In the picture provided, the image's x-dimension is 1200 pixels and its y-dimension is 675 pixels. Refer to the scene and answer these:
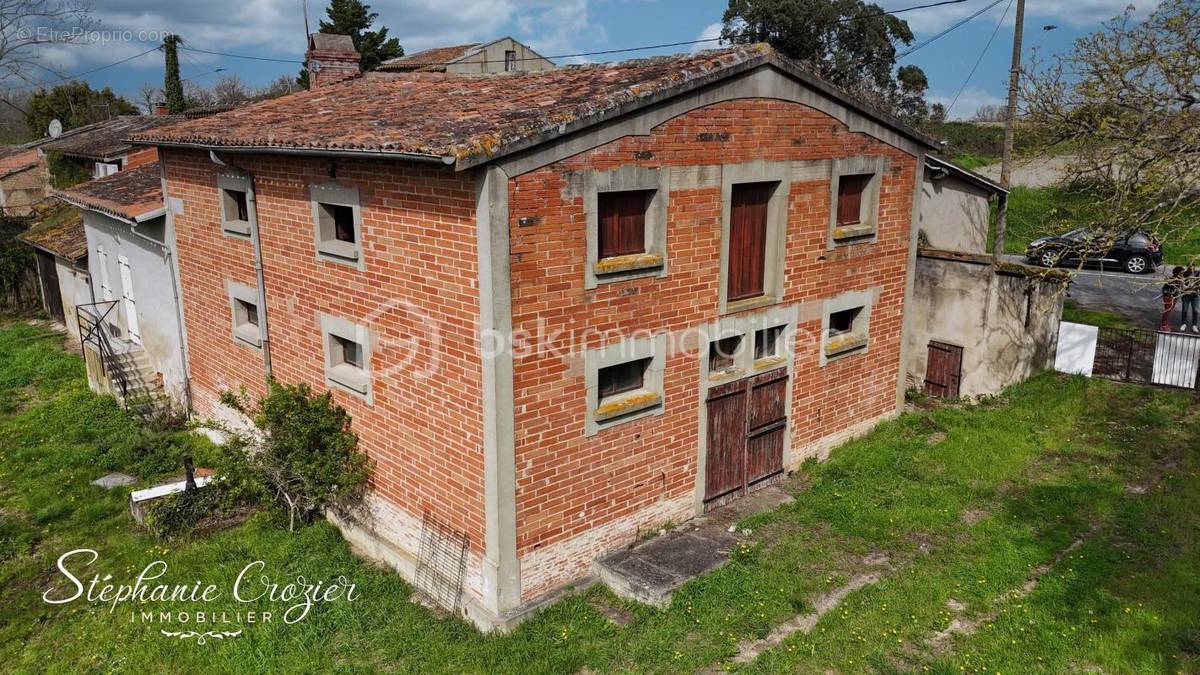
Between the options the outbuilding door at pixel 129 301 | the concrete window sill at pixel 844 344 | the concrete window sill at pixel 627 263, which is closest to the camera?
the concrete window sill at pixel 627 263

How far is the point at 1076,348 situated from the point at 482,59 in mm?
24069

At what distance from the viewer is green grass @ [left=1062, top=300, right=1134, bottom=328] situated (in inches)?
736

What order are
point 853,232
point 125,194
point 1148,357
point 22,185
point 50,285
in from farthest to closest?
point 22,185 < point 50,285 < point 125,194 < point 1148,357 < point 853,232

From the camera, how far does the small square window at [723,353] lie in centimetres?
1039

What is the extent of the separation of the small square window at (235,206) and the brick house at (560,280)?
0.23 ft

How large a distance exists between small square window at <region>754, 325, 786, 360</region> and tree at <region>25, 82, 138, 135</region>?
49.7 metres

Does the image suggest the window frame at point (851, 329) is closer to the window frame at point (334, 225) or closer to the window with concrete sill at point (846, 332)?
the window with concrete sill at point (846, 332)

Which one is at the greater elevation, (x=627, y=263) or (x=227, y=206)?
(x=227, y=206)

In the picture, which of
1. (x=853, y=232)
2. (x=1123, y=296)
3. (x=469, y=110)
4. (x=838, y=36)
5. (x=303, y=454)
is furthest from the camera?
(x=838, y=36)

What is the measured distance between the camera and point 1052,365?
50.1 feet

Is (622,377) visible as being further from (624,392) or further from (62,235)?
(62,235)

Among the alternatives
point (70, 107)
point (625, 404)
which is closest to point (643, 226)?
point (625, 404)

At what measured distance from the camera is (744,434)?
1091 centimetres

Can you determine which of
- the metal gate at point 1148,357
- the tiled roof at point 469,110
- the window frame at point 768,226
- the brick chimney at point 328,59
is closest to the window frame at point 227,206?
the tiled roof at point 469,110
